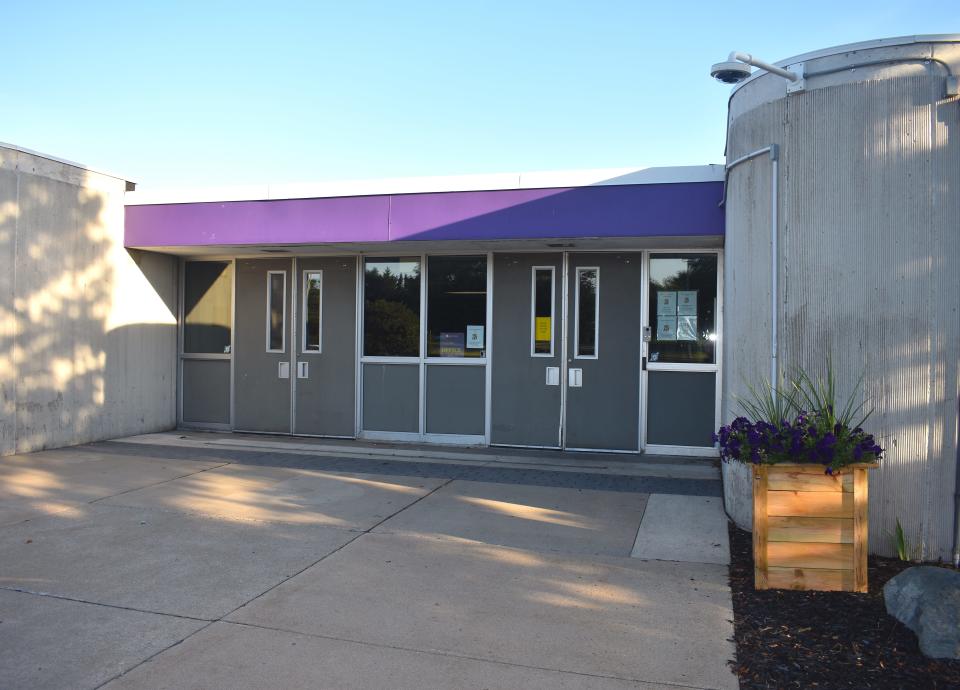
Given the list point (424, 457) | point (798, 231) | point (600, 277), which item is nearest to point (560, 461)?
point (424, 457)

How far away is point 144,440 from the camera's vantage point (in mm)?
10727

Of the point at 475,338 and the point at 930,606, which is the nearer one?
the point at 930,606

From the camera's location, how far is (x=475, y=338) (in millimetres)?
10531

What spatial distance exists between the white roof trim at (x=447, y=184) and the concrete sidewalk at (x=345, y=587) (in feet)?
11.4

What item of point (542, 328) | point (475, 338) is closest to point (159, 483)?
point (475, 338)

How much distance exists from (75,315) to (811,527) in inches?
359

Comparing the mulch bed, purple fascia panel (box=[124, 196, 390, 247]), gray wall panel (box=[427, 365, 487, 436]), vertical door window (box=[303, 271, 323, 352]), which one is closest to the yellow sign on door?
gray wall panel (box=[427, 365, 487, 436])

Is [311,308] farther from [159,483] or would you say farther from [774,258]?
[774,258]

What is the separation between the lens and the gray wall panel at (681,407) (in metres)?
9.60

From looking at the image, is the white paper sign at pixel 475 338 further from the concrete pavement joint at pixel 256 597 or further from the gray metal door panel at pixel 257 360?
the concrete pavement joint at pixel 256 597

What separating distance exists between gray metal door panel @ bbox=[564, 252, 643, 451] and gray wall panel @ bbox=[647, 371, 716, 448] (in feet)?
0.68

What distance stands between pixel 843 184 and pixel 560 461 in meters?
4.89

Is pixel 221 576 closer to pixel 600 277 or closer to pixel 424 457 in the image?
pixel 424 457

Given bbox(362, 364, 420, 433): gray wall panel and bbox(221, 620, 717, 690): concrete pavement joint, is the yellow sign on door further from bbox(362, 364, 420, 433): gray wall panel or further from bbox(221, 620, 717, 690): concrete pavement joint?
bbox(221, 620, 717, 690): concrete pavement joint
